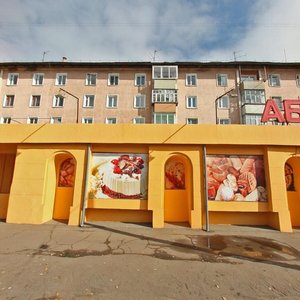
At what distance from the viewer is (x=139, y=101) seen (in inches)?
1074

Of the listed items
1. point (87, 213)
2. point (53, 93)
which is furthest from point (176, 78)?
point (87, 213)

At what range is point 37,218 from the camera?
34.4 feet

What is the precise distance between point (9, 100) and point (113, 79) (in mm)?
14301

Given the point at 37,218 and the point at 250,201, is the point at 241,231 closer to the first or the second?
the point at 250,201

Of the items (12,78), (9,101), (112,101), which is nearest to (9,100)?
(9,101)

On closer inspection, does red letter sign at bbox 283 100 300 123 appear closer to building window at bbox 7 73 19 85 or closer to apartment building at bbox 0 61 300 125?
apartment building at bbox 0 61 300 125

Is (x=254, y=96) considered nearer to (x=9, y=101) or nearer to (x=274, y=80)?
(x=274, y=80)

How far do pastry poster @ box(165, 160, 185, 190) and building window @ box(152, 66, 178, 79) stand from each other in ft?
58.3

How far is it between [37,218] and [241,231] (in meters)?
10.4

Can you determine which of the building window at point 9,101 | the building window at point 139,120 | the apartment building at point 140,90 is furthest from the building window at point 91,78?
the building window at point 9,101

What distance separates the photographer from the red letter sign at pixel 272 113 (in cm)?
1148

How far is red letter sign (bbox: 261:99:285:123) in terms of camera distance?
37.7ft

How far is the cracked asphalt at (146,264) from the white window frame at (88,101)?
19875 millimetres

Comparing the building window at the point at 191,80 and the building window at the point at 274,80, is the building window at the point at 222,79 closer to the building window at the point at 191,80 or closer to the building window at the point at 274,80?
the building window at the point at 191,80
